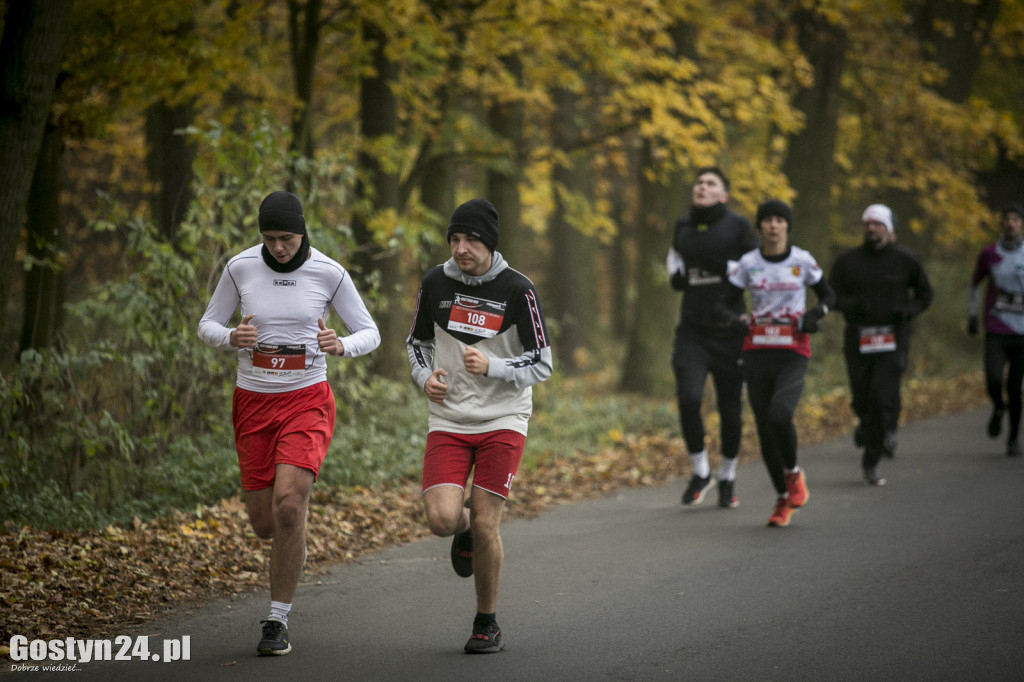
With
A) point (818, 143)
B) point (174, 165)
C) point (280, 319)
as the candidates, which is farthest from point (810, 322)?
point (818, 143)

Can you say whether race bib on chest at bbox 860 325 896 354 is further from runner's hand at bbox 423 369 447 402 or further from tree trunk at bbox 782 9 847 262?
tree trunk at bbox 782 9 847 262

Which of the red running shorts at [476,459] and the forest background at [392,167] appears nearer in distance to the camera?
the red running shorts at [476,459]

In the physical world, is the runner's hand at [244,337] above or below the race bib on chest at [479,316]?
below

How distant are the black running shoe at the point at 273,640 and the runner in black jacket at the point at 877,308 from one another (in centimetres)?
675

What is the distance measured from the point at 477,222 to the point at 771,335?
13.0 feet

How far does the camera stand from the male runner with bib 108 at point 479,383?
525 centimetres

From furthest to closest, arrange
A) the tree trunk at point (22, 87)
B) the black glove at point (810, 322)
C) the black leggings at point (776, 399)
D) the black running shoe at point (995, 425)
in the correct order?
1. the black running shoe at point (995, 425)
2. the black glove at point (810, 322)
3. the black leggings at point (776, 399)
4. the tree trunk at point (22, 87)

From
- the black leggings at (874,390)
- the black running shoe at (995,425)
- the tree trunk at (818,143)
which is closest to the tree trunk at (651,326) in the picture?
the tree trunk at (818,143)

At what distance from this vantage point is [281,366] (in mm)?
5461

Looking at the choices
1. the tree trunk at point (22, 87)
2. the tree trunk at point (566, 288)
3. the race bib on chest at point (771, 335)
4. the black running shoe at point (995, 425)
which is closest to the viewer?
the tree trunk at point (22, 87)

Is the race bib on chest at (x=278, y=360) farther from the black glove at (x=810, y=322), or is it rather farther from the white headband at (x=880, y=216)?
the white headband at (x=880, y=216)

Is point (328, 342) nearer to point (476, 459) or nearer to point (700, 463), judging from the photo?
point (476, 459)

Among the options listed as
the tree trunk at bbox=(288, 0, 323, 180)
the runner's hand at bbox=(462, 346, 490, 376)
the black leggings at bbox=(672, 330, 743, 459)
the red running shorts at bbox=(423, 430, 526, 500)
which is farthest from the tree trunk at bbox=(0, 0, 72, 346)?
the black leggings at bbox=(672, 330, 743, 459)

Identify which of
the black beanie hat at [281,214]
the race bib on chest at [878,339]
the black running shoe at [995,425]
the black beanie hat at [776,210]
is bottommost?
the black running shoe at [995,425]
